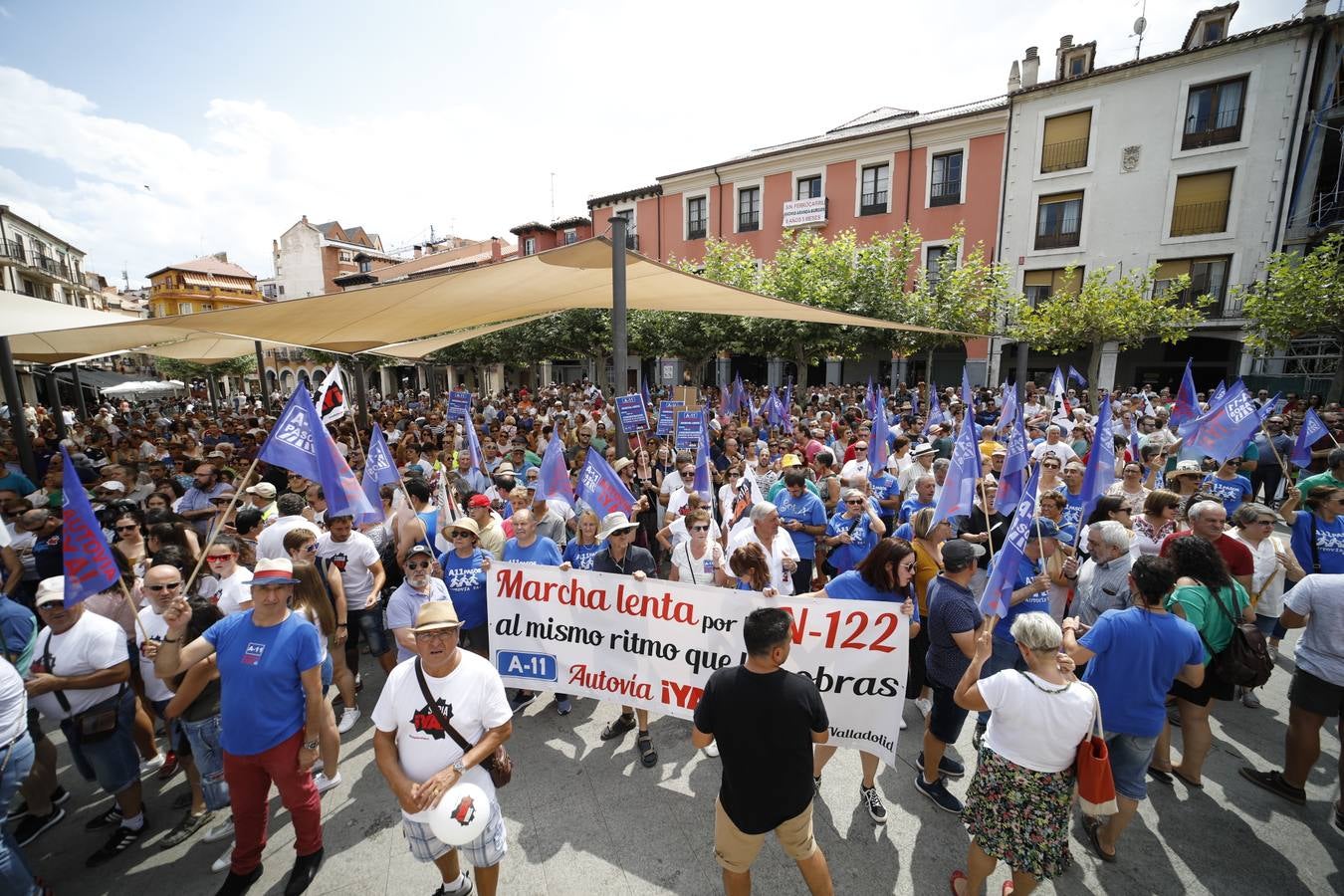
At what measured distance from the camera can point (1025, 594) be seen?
4.09 metres

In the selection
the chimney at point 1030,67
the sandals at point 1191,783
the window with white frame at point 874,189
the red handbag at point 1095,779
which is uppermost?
the chimney at point 1030,67

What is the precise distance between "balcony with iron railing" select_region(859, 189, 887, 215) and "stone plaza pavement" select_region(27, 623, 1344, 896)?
92.5 ft

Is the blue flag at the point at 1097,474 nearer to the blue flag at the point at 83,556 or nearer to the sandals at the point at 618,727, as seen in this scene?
the sandals at the point at 618,727

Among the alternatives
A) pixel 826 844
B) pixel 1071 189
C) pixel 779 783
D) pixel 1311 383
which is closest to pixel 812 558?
pixel 826 844

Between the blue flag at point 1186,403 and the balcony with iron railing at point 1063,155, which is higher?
the balcony with iron railing at point 1063,155

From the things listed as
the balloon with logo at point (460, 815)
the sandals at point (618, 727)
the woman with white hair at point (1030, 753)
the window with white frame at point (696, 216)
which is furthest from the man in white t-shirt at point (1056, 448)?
the window with white frame at point (696, 216)

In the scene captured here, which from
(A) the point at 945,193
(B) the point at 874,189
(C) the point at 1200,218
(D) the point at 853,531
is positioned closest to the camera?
(D) the point at 853,531

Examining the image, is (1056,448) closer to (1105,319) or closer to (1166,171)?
(1105,319)

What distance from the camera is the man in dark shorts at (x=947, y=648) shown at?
340 cm

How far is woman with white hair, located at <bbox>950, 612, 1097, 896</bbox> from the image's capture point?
8.54 feet

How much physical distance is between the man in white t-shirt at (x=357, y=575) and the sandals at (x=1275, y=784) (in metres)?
6.36

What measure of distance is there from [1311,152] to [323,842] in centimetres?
3297

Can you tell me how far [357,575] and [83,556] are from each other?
5.48ft

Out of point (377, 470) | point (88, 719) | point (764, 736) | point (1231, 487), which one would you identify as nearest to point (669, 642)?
point (764, 736)
